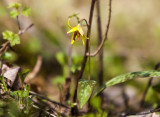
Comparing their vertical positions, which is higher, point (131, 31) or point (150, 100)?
point (131, 31)

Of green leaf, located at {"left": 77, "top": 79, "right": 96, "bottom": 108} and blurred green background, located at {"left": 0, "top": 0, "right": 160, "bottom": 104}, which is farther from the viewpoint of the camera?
blurred green background, located at {"left": 0, "top": 0, "right": 160, "bottom": 104}

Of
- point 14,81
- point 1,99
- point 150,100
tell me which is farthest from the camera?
point 150,100

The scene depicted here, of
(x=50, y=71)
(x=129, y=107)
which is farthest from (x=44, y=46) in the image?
(x=129, y=107)

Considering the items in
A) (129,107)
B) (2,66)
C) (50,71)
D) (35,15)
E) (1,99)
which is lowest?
(129,107)

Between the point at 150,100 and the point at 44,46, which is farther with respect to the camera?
the point at 44,46

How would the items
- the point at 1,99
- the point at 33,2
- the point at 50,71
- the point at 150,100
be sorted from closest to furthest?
the point at 1,99 → the point at 150,100 → the point at 50,71 → the point at 33,2

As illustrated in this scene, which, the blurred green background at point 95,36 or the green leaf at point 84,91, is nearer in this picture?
the green leaf at point 84,91

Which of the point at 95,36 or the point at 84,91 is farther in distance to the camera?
the point at 95,36

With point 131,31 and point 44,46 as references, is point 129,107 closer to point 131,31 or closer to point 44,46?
point 44,46
